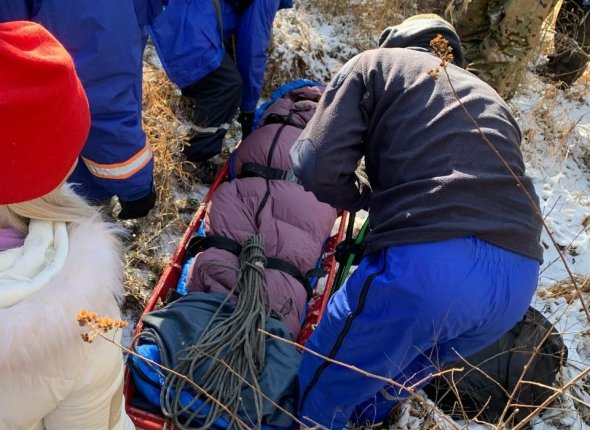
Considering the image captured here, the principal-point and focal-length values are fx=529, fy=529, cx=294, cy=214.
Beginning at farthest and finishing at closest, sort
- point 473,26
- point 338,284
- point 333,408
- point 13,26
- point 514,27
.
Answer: point 473,26 < point 514,27 < point 338,284 < point 333,408 < point 13,26

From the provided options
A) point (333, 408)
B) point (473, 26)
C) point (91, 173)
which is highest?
point (473, 26)

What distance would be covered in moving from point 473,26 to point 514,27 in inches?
17.0

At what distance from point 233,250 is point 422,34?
1.27 metres

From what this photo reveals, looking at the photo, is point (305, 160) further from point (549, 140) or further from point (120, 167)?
point (549, 140)

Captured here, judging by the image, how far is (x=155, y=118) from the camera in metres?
3.34

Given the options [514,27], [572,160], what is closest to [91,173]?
[514,27]

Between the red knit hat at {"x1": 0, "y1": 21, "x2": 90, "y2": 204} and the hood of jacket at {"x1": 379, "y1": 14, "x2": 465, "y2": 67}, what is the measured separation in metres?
1.21

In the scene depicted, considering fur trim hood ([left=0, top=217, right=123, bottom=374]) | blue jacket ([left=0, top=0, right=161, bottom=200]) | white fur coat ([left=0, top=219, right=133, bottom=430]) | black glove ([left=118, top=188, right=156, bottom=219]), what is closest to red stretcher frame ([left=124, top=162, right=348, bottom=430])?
black glove ([left=118, top=188, right=156, bottom=219])

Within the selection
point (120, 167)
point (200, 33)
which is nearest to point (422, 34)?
point (120, 167)

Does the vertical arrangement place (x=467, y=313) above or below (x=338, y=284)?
above

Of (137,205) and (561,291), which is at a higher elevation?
(137,205)

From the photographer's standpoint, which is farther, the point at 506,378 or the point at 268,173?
the point at 268,173

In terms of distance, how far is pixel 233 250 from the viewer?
2.51m

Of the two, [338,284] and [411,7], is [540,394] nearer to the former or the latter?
[338,284]
